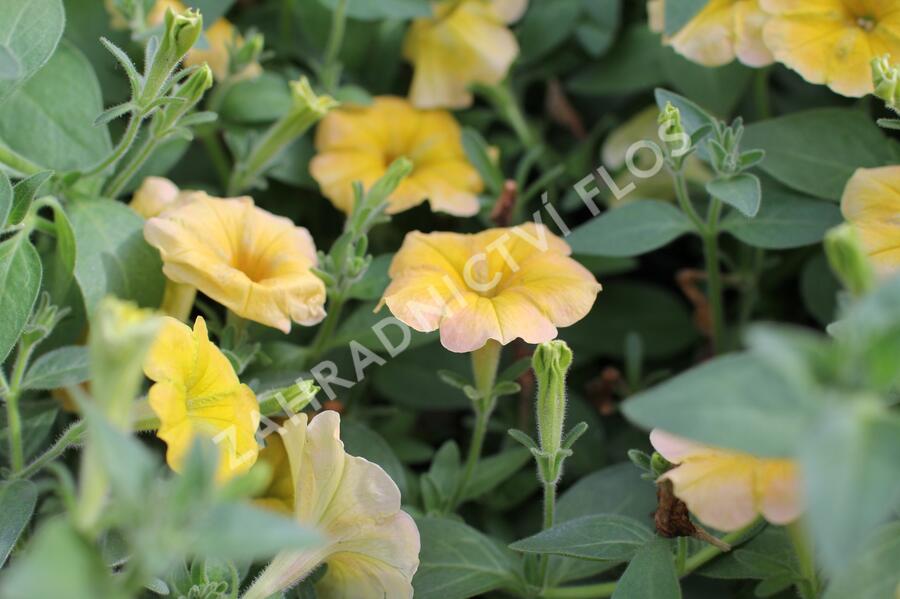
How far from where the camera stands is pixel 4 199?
3.02ft

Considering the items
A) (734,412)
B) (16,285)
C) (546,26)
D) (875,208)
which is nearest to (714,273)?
(875,208)

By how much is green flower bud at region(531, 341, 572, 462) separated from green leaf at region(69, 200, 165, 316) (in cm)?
42

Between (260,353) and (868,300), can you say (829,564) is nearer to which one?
(868,300)

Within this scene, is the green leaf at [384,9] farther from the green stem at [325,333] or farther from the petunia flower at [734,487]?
the petunia flower at [734,487]

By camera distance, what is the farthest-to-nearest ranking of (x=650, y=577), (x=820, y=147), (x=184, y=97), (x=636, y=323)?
(x=636, y=323), (x=820, y=147), (x=184, y=97), (x=650, y=577)

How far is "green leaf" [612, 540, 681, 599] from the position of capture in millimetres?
864

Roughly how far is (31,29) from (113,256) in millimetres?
245

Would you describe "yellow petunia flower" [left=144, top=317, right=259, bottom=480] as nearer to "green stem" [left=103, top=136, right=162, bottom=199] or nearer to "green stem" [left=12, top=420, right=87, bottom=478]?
"green stem" [left=12, top=420, right=87, bottom=478]

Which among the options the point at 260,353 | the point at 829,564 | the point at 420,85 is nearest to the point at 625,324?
the point at 420,85

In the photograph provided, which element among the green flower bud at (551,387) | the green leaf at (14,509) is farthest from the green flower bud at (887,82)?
the green leaf at (14,509)

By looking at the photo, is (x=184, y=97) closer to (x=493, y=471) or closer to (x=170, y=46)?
(x=170, y=46)

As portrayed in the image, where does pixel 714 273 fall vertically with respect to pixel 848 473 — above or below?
below

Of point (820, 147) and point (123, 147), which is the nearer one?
point (123, 147)

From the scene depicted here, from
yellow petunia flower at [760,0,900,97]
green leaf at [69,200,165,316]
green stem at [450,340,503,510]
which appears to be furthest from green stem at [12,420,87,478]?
yellow petunia flower at [760,0,900,97]
